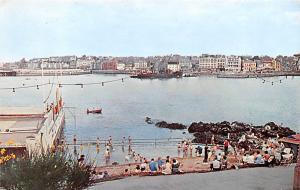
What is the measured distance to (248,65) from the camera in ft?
18.3

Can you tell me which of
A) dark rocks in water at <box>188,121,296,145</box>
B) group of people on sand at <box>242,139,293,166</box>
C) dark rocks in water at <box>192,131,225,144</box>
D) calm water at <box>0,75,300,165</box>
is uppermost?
calm water at <box>0,75,300,165</box>

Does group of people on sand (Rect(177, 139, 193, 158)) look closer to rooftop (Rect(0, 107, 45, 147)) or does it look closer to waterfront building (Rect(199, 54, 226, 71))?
waterfront building (Rect(199, 54, 226, 71))

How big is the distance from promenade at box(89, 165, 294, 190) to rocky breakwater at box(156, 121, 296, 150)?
0.74 metres

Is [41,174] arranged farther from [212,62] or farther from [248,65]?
[248,65]

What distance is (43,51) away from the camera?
471 cm

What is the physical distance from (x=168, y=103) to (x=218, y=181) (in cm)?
141

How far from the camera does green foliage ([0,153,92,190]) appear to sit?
10.2ft

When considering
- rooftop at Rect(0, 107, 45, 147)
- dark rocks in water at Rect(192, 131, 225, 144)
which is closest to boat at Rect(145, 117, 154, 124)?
dark rocks in water at Rect(192, 131, 225, 144)

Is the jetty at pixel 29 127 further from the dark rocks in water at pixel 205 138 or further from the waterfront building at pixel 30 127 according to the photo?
the dark rocks in water at pixel 205 138

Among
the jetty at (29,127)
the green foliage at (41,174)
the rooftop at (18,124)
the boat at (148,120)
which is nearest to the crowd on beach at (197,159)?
the boat at (148,120)

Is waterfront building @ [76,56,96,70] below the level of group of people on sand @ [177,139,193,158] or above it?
above

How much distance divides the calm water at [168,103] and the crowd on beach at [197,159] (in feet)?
0.37

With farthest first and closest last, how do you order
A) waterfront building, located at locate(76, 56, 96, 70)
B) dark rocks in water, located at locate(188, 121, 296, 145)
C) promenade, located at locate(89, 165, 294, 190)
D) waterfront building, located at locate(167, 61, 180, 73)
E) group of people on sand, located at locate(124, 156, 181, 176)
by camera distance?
dark rocks in water, located at locate(188, 121, 296, 145) → waterfront building, located at locate(167, 61, 180, 73) → waterfront building, located at locate(76, 56, 96, 70) → group of people on sand, located at locate(124, 156, 181, 176) → promenade, located at locate(89, 165, 294, 190)

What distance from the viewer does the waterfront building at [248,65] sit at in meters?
5.38
